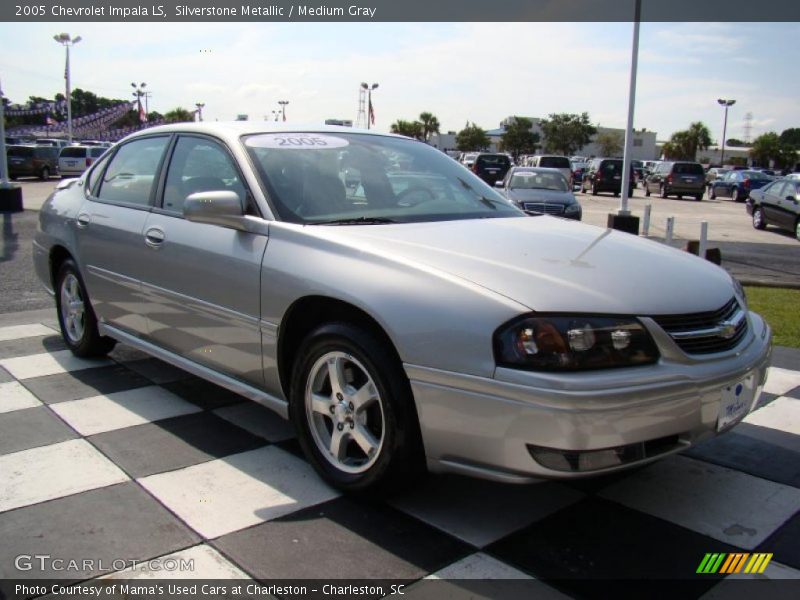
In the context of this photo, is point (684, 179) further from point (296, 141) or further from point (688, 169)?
point (296, 141)

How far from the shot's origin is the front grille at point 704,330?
262 cm

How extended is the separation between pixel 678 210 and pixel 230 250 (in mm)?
25910

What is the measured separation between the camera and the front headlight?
7.95 ft

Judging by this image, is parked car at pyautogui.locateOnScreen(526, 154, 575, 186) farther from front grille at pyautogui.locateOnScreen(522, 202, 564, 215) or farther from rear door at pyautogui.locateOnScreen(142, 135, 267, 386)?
rear door at pyautogui.locateOnScreen(142, 135, 267, 386)

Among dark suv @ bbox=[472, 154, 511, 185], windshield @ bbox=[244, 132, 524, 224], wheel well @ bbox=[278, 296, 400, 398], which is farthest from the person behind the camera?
dark suv @ bbox=[472, 154, 511, 185]

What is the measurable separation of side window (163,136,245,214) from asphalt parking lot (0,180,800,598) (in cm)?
124

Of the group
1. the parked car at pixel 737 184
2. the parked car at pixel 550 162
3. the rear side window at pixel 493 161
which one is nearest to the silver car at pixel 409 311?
the rear side window at pixel 493 161

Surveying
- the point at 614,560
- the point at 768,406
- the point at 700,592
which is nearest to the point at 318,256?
the point at 614,560

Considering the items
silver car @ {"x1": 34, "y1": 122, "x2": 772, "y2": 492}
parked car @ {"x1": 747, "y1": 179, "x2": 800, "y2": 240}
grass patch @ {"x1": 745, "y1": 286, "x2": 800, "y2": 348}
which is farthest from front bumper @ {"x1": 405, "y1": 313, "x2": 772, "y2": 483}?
parked car @ {"x1": 747, "y1": 179, "x2": 800, "y2": 240}

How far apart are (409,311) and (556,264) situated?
2.09 ft

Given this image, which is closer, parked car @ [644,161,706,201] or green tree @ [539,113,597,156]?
parked car @ [644,161,706,201]

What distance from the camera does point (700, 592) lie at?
2375 mm

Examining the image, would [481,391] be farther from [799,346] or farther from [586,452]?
[799,346]

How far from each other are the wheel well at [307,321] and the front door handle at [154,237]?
3.65ft
